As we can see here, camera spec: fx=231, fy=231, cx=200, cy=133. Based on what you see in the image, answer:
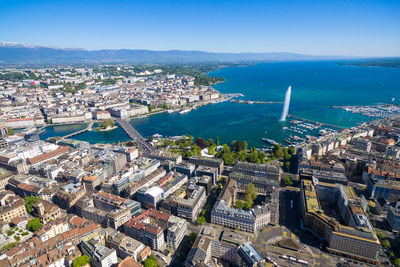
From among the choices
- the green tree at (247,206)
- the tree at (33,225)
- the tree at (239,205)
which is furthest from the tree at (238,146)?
the tree at (33,225)

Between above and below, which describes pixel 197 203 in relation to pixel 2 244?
above

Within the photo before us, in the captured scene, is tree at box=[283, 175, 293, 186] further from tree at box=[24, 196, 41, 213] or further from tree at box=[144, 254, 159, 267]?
tree at box=[24, 196, 41, 213]

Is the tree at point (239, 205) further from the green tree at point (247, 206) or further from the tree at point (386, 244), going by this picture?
the tree at point (386, 244)

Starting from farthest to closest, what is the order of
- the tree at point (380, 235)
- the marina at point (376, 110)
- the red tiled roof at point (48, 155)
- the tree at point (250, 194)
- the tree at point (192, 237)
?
the marina at point (376, 110) → the red tiled roof at point (48, 155) → the tree at point (250, 194) → the tree at point (380, 235) → the tree at point (192, 237)

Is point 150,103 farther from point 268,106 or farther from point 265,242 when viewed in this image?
point 265,242

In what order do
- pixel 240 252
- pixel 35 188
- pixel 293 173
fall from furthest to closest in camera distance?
pixel 293 173, pixel 35 188, pixel 240 252

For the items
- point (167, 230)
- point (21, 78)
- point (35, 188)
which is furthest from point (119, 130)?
point (21, 78)

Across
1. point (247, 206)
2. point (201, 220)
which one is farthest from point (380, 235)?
point (201, 220)

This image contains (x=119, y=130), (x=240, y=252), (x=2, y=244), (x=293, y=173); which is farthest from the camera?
(x=119, y=130)
